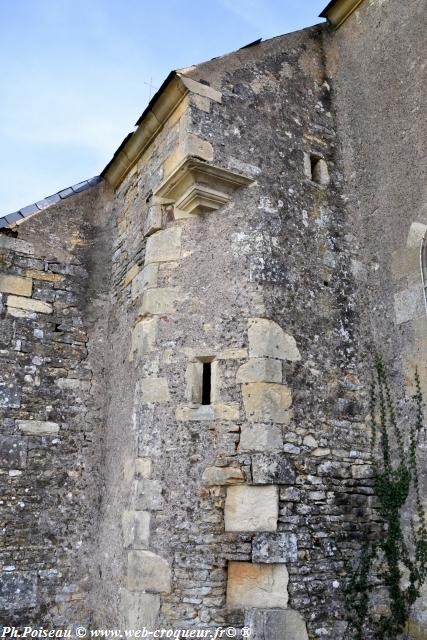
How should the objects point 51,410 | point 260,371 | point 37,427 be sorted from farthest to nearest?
point 51,410, point 37,427, point 260,371

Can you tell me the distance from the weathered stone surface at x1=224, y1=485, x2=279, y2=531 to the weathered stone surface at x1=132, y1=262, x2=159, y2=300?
1.99 metres

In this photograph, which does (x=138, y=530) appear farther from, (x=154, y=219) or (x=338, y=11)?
(x=338, y=11)

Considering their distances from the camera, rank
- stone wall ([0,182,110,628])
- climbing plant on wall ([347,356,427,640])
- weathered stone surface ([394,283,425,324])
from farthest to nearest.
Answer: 1. stone wall ([0,182,110,628])
2. weathered stone surface ([394,283,425,324])
3. climbing plant on wall ([347,356,427,640])

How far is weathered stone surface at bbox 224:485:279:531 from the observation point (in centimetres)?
419

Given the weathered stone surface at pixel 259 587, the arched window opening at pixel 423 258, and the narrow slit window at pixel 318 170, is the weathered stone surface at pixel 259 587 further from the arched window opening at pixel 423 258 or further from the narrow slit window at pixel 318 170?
the narrow slit window at pixel 318 170

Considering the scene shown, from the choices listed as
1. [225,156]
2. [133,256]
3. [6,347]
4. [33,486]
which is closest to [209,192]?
[225,156]

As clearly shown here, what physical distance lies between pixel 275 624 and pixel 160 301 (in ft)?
8.86

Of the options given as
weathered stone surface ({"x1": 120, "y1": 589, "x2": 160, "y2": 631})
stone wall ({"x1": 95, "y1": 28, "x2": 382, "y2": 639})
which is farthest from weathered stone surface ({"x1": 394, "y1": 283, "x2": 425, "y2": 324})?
weathered stone surface ({"x1": 120, "y1": 589, "x2": 160, "y2": 631})

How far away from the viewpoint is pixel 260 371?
453cm

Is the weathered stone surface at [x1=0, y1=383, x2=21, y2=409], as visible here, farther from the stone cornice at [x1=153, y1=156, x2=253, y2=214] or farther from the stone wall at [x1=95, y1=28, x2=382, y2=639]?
the stone cornice at [x1=153, y1=156, x2=253, y2=214]

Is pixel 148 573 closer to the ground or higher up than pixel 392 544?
closer to the ground

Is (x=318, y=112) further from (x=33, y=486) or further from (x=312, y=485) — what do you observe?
(x=33, y=486)

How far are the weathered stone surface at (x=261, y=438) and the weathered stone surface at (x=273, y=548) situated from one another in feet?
2.03

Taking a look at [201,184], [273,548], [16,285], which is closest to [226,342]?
[201,184]
